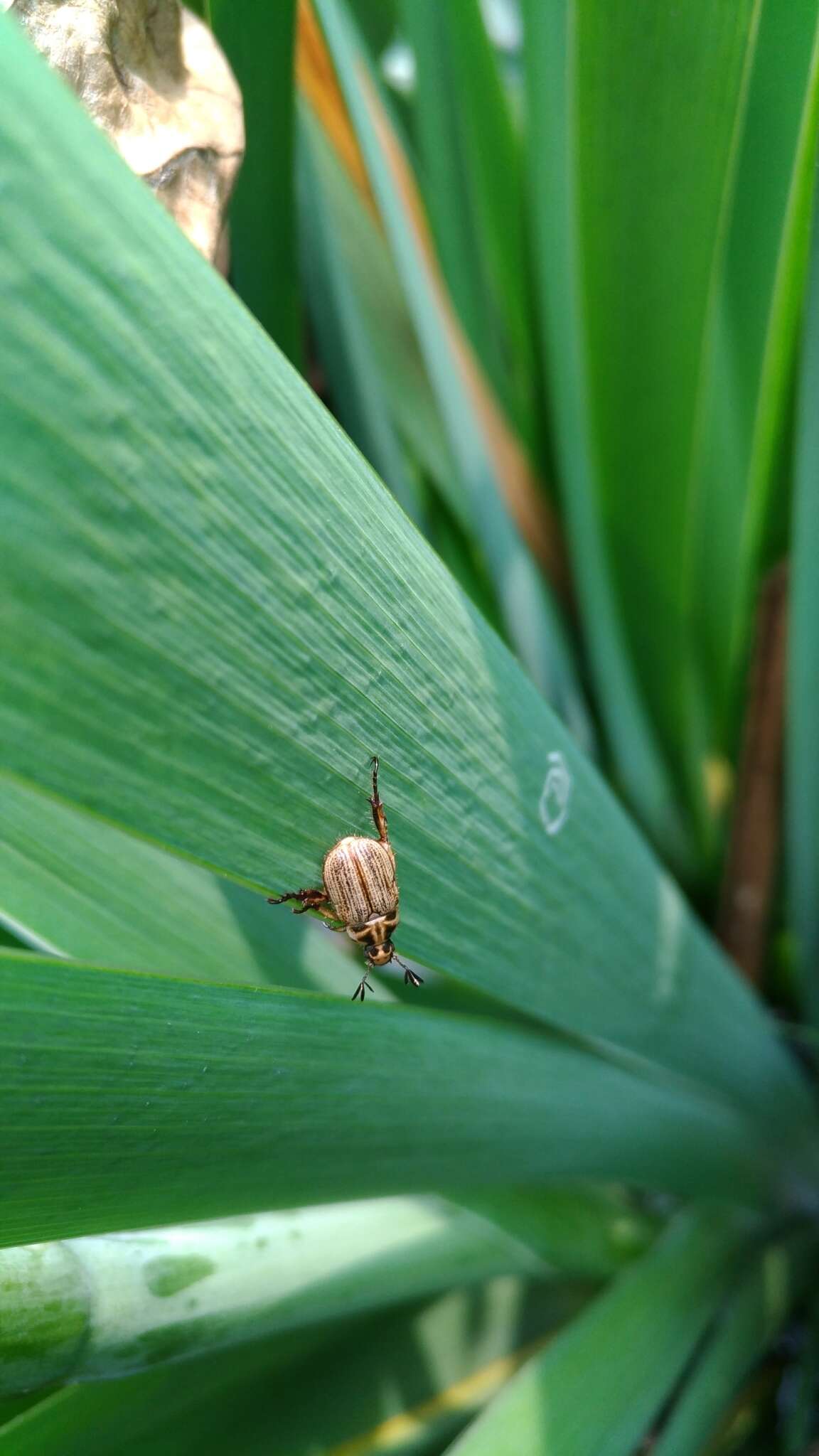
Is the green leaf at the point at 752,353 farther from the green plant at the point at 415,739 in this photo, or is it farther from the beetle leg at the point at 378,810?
the beetle leg at the point at 378,810

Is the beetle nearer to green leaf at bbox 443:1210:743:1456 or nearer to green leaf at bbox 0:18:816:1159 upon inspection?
green leaf at bbox 0:18:816:1159

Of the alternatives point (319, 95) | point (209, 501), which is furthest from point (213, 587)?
point (319, 95)

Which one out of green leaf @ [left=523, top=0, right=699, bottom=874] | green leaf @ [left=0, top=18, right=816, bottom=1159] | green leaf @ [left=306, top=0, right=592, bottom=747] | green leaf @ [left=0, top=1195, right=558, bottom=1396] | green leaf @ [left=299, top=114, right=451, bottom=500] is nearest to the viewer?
green leaf @ [left=0, top=18, right=816, bottom=1159]

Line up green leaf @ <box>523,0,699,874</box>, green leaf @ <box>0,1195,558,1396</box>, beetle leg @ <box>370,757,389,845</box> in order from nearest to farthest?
1. beetle leg @ <box>370,757,389,845</box>
2. green leaf @ <box>0,1195,558,1396</box>
3. green leaf @ <box>523,0,699,874</box>

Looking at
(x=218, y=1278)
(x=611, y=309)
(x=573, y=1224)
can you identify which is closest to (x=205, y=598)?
(x=218, y=1278)

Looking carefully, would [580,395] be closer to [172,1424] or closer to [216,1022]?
[216,1022]

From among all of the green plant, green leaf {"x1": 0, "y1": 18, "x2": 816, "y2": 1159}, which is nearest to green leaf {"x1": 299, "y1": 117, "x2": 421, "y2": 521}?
the green plant
